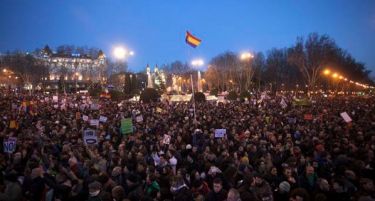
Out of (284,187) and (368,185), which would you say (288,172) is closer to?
(284,187)

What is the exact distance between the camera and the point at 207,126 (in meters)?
18.3

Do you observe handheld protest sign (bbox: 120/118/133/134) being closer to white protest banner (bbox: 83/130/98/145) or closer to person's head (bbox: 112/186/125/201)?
white protest banner (bbox: 83/130/98/145)

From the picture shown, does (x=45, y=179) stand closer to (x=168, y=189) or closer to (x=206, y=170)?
(x=168, y=189)

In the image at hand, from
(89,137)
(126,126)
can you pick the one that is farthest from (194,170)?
(126,126)

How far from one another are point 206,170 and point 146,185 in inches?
74.0

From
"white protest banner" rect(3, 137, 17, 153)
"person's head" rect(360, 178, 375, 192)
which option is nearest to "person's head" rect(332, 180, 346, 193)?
"person's head" rect(360, 178, 375, 192)

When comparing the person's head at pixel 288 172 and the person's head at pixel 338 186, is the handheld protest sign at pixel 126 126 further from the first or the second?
the person's head at pixel 338 186

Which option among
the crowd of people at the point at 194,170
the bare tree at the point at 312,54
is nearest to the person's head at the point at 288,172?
the crowd of people at the point at 194,170

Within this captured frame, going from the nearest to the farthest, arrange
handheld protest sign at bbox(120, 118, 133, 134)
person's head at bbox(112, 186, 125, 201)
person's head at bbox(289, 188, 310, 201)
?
person's head at bbox(289, 188, 310, 201) < person's head at bbox(112, 186, 125, 201) < handheld protest sign at bbox(120, 118, 133, 134)

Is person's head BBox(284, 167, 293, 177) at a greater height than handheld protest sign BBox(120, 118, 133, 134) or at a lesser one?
lesser

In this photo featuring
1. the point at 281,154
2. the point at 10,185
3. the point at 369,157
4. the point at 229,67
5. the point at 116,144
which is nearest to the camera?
the point at 10,185

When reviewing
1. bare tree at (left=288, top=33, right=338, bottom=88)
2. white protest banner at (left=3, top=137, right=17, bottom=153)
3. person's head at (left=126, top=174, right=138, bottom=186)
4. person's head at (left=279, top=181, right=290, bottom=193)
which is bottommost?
person's head at (left=279, top=181, right=290, bottom=193)

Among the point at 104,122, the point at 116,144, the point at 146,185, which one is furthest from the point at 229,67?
the point at 146,185

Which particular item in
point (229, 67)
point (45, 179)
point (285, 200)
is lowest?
point (285, 200)
